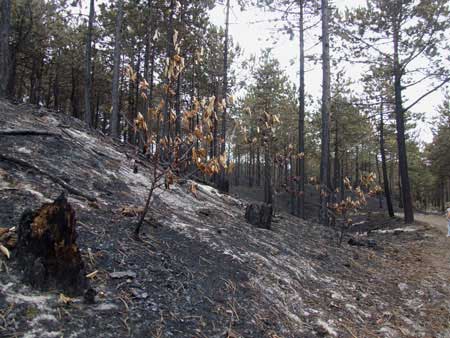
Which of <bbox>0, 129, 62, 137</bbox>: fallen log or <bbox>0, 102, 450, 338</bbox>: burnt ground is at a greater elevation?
<bbox>0, 129, 62, 137</bbox>: fallen log

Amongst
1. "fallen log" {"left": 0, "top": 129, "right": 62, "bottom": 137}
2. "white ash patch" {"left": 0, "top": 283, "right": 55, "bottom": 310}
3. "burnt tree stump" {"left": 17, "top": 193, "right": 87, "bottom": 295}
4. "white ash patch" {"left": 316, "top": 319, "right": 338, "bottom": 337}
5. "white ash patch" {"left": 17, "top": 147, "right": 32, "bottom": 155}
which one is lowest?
"white ash patch" {"left": 316, "top": 319, "right": 338, "bottom": 337}

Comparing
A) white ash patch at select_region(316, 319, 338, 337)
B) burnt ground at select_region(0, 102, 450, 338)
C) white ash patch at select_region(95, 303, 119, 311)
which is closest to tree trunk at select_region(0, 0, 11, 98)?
burnt ground at select_region(0, 102, 450, 338)

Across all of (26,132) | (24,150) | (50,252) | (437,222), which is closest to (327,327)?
(50,252)

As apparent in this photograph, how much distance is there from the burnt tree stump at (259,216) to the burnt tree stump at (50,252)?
14.1ft

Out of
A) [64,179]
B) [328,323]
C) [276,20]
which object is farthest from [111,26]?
[328,323]

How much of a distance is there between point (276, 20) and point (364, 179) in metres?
9.32

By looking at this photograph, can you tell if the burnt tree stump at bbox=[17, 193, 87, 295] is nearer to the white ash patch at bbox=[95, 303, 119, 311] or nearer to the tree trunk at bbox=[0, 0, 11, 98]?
the white ash patch at bbox=[95, 303, 119, 311]

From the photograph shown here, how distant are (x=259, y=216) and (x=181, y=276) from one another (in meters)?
3.47

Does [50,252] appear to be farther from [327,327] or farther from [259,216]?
[259,216]

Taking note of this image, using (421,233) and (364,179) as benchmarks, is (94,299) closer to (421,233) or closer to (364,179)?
(364,179)

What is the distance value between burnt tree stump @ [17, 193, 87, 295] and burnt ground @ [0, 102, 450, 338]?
0.28 ft

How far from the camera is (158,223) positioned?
164 inches

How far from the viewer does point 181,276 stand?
3.11 m

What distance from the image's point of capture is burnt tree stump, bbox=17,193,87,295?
2.36 meters
